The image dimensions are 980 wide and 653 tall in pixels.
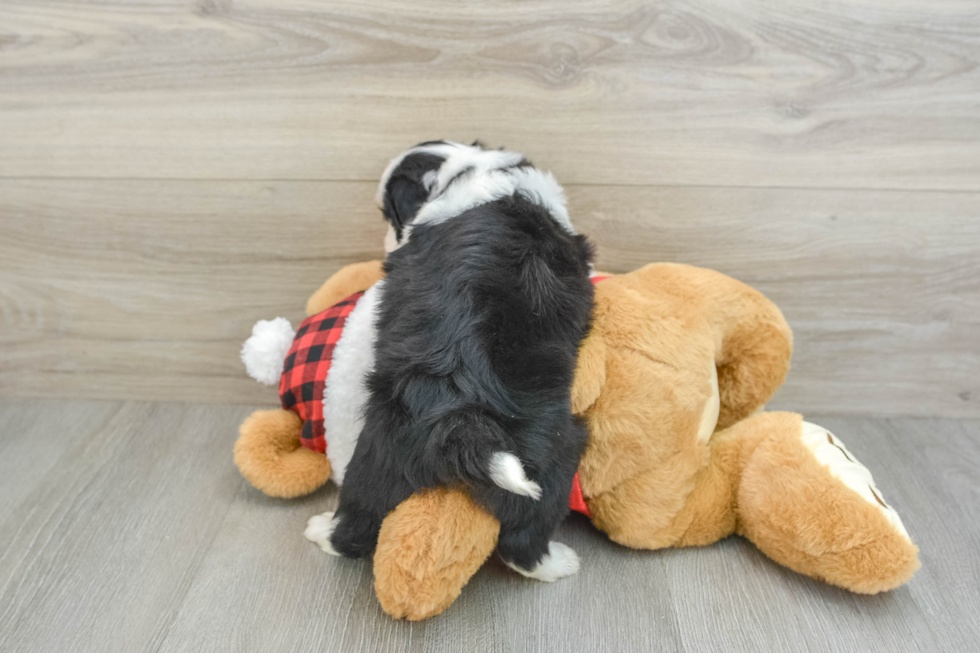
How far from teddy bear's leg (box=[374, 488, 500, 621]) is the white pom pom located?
13.1 inches

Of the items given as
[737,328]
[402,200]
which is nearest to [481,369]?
[402,200]

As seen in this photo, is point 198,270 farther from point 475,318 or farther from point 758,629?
point 758,629

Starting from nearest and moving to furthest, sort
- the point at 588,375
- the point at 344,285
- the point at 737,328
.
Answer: the point at 588,375
the point at 737,328
the point at 344,285

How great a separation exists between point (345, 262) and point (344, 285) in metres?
0.10

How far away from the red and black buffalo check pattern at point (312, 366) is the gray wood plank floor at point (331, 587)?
0.13 m

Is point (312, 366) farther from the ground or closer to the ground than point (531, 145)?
closer to the ground

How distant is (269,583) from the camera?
72 centimetres

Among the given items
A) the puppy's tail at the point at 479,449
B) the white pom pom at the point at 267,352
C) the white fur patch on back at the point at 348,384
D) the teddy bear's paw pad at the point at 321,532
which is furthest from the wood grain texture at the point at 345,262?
the puppy's tail at the point at 479,449

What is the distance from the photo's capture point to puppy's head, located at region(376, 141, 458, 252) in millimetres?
717

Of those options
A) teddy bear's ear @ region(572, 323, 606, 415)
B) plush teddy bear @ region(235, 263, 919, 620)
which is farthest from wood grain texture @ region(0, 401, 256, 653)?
teddy bear's ear @ region(572, 323, 606, 415)

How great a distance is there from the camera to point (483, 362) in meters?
0.57

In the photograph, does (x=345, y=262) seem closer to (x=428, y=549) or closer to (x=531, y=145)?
(x=531, y=145)

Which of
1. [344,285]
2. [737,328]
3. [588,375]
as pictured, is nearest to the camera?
[588,375]

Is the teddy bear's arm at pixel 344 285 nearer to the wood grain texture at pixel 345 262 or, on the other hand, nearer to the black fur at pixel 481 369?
the wood grain texture at pixel 345 262
